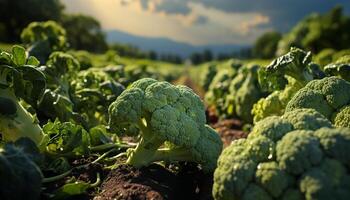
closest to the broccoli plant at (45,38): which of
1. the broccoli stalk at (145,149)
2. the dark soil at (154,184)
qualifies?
the broccoli stalk at (145,149)

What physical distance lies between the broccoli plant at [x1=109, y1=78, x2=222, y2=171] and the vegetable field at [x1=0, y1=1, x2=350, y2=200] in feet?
0.04

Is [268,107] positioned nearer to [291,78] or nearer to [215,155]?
[291,78]

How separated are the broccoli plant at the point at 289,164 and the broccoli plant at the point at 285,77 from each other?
2403 millimetres

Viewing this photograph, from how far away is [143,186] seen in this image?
15.0ft

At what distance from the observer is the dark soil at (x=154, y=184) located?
445 cm

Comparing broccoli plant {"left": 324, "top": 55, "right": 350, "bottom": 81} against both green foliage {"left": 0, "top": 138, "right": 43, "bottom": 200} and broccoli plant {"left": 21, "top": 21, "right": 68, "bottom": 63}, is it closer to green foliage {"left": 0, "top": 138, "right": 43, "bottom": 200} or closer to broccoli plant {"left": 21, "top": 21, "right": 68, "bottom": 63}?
green foliage {"left": 0, "top": 138, "right": 43, "bottom": 200}

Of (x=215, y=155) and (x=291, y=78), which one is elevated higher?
(x=291, y=78)

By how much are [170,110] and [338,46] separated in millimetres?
70788

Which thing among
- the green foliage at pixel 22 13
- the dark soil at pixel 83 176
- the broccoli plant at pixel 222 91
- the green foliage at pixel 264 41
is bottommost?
the green foliage at pixel 264 41

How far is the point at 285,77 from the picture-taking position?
6961 millimetres

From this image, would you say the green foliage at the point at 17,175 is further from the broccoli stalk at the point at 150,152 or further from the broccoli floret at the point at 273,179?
the broccoli floret at the point at 273,179

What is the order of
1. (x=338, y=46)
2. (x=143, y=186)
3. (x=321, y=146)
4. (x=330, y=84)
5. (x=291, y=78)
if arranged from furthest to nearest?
(x=338, y=46), (x=291, y=78), (x=330, y=84), (x=143, y=186), (x=321, y=146)

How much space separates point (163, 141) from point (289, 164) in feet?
5.55

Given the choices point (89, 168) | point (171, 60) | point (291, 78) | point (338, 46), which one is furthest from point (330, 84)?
point (171, 60)
